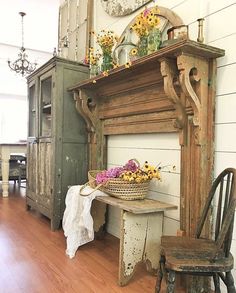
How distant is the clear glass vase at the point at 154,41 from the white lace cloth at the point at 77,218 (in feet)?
3.60

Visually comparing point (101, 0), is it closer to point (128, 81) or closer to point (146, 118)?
point (128, 81)

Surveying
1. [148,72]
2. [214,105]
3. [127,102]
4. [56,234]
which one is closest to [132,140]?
[127,102]

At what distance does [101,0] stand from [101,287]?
8.67ft

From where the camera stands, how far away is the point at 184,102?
172cm

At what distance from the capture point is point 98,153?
9.05ft

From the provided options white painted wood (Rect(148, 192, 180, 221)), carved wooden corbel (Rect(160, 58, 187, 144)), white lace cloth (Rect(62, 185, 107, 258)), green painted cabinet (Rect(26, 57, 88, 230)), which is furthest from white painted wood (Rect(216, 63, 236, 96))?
green painted cabinet (Rect(26, 57, 88, 230))

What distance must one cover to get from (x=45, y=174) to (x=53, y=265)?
123cm

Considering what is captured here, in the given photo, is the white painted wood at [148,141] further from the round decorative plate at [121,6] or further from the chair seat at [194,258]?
the round decorative plate at [121,6]

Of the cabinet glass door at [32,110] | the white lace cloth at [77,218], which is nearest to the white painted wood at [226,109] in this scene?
the white lace cloth at [77,218]

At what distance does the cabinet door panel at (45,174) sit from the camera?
9.41ft

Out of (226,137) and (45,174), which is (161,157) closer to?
(226,137)

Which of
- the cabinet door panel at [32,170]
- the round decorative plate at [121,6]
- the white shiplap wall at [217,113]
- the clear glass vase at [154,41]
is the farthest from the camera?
the cabinet door panel at [32,170]

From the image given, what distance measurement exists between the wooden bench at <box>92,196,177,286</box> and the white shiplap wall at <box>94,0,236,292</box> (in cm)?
20

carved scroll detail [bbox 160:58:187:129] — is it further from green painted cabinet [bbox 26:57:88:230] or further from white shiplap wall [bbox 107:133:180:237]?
green painted cabinet [bbox 26:57:88:230]
